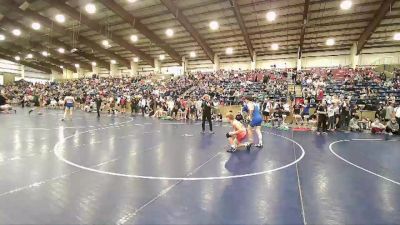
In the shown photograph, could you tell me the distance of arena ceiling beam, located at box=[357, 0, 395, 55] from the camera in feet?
61.3

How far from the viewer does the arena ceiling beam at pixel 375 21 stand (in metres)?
18.7

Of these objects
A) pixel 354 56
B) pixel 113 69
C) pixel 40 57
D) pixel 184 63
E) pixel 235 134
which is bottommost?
pixel 235 134

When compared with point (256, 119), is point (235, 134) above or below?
below

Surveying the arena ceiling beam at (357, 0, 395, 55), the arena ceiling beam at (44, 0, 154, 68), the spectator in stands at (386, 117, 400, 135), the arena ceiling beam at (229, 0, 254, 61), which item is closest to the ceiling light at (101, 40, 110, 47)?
the arena ceiling beam at (44, 0, 154, 68)

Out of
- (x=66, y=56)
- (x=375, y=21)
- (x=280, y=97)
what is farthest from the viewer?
(x=66, y=56)

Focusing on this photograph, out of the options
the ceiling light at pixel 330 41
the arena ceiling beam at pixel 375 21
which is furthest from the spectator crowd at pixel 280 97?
the ceiling light at pixel 330 41

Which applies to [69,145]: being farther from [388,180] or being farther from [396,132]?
[396,132]

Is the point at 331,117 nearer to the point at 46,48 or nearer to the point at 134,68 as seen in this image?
the point at 134,68

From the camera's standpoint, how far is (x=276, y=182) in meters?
4.83

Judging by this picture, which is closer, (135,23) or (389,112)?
(389,112)

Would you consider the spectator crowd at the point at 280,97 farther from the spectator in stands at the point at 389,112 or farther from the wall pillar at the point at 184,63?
the wall pillar at the point at 184,63

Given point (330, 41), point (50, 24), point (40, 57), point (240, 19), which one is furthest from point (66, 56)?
point (330, 41)

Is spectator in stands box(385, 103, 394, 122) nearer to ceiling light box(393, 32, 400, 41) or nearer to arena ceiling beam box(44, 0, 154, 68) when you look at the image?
ceiling light box(393, 32, 400, 41)

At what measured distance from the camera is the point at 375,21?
20.8 metres
